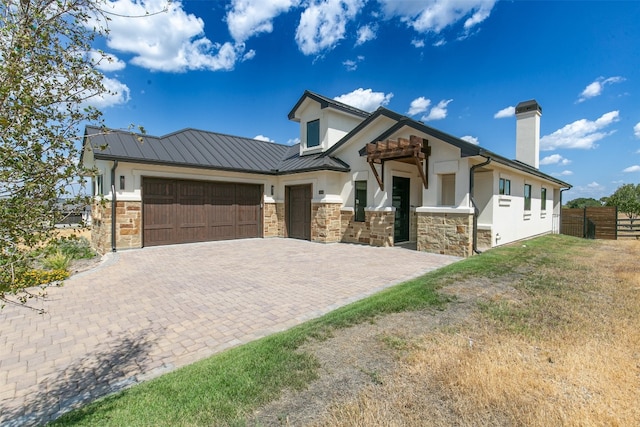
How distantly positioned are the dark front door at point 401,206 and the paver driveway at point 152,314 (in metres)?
3.23

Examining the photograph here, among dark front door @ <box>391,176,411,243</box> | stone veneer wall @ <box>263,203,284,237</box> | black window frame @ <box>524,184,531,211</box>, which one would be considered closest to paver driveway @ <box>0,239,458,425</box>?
dark front door @ <box>391,176,411,243</box>

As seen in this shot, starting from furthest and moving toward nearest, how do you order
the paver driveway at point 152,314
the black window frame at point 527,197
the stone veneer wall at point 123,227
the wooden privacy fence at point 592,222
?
the wooden privacy fence at point 592,222, the black window frame at point 527,197, the stone veneer wall at point 123,227, the paver driveway at point 152,314

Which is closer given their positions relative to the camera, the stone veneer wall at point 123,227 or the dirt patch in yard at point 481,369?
Result: the dirt patch in yard at point 481,369

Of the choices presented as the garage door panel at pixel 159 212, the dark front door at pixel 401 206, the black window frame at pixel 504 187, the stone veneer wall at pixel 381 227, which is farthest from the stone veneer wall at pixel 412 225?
the garage door panel at pixel 159 212

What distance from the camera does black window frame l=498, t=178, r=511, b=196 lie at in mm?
11383

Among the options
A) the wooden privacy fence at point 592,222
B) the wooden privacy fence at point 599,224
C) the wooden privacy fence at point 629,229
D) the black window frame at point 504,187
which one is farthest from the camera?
the wooden privacy fence at point 592,222

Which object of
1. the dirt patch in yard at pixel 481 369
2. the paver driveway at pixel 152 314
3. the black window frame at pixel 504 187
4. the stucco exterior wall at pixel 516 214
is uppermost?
the black window frame at pixel 504 187

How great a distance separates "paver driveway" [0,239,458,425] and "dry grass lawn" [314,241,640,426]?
6.71ft

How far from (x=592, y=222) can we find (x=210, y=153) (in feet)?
75.6

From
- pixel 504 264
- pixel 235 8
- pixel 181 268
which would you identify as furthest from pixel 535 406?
pixel 235 8

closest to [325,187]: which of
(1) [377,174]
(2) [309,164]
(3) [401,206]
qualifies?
(2) [309,164]

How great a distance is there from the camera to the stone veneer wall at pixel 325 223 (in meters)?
13.0

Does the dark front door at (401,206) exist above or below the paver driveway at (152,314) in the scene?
above

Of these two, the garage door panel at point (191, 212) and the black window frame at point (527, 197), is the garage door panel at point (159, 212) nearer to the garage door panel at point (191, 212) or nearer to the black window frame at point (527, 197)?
the garage door panel at point (191, 212)
